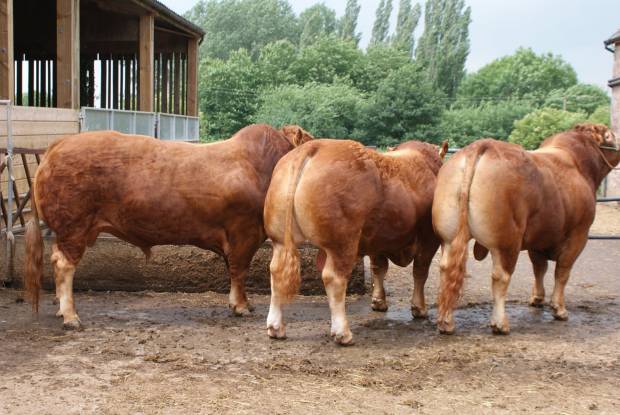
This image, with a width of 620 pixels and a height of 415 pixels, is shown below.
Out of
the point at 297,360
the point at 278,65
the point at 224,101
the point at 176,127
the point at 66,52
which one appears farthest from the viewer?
the point at 278,65

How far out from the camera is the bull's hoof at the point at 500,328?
19.5ft

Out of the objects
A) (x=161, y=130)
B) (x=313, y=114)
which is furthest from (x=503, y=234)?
(x=313, y=114)

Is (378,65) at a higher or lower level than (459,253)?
higher

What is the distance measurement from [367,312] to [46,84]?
61.4 ft

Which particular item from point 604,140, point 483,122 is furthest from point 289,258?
point 483,122

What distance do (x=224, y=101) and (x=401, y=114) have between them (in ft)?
52.0

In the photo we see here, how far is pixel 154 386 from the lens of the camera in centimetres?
451

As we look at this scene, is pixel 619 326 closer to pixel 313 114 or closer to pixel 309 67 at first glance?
pixel 313 114

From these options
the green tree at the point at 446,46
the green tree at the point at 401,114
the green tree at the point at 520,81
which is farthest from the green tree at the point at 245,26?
the green tree at the point at 401,114

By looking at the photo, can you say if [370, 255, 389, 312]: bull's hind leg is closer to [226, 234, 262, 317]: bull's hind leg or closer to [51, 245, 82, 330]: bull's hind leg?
[226, 234, 262, 317]: bull's hind leg

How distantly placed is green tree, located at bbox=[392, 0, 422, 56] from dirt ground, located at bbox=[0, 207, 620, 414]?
231ft

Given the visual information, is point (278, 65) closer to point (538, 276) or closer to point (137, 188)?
point (538, 276)

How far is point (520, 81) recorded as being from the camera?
80.2 meters

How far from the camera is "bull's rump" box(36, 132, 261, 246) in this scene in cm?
607
